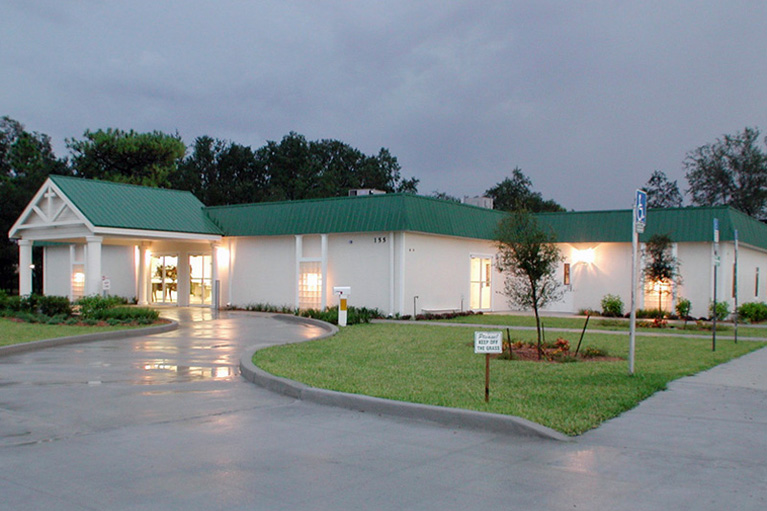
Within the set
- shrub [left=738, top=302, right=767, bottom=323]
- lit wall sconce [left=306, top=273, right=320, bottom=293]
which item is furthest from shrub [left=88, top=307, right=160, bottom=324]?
shrub [left=738, top=302, right=767, bottom=323]

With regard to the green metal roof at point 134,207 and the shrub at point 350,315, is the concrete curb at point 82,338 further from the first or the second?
the green metal roof at point 134,207

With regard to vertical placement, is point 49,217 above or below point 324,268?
above

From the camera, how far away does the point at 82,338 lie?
1702 centimetres

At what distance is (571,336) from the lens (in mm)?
17719

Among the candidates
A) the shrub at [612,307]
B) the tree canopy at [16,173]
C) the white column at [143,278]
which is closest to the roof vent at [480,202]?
the shrub at [612,307]

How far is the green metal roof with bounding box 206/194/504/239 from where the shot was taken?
2439cm

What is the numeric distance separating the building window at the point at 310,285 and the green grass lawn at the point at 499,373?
9.42 m

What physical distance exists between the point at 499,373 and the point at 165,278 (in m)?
24.1

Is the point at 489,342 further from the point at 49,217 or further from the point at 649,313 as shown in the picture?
the point at 49,217

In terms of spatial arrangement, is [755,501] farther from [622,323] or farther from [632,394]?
[622,323]

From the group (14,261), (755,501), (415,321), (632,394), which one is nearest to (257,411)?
(632,394)

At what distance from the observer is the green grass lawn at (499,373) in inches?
340

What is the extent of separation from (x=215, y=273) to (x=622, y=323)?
53.3ft

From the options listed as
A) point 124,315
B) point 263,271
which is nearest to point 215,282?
point 263,271
